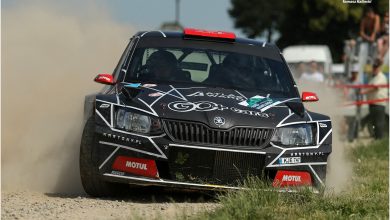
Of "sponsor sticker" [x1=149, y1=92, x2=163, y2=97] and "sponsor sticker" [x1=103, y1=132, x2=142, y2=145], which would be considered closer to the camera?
"sponsor sticker" [x1=103, y1=132, x2=142, y2=145]

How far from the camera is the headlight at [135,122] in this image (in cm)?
781

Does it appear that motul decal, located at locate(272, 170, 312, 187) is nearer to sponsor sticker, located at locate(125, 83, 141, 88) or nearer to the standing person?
sponsor sticker, located at locate(125, 83, 141, 88)

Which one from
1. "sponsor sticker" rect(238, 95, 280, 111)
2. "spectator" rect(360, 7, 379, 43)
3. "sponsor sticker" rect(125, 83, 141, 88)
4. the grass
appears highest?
"sponsor sticker" rect(125, 83, 141, 88)

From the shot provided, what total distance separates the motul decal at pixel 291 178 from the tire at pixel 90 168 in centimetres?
147

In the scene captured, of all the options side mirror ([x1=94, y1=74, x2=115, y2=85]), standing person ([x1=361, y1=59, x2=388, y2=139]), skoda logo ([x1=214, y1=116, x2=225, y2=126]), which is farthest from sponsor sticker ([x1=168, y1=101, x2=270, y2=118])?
standing person ([x1=361, y1=59, x2=388, y2=139])

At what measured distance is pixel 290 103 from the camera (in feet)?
28.1

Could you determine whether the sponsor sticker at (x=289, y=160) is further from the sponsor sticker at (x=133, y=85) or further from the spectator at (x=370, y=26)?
the spectator at (x=370, y=26)

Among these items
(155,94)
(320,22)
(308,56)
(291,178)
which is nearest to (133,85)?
(155,94)

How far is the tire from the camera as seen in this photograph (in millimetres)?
7992

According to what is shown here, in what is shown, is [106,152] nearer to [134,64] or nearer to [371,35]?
[134,64]

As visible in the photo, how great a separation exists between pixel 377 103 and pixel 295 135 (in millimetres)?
10194

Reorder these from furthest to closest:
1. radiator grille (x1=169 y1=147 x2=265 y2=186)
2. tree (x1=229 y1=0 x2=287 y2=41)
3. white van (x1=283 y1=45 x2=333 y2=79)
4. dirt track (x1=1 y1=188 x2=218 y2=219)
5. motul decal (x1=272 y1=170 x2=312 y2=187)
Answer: tree (x1=229 y1=0 x2=287 y2=41) < white van (x1=283 y1=45 x2=333 y2=79) < motul decal (x1=272 y1=170 x2=312 y2=187) < radiator grille (x1=169 y1=147 x2=265 y2=186) < dirt track (x1=1 y1=188 x2=218 y2=219)

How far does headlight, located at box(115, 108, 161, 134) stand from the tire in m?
0.26

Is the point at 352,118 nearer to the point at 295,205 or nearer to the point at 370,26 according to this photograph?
the point at 370,26
